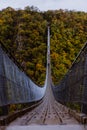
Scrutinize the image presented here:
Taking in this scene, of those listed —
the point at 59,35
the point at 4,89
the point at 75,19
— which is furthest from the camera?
the point at 75,19

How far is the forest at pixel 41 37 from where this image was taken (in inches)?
2227

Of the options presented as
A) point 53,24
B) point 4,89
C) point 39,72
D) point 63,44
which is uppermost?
point 53,24

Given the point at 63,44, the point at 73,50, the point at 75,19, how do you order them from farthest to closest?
the point at 75,19
the point at 63,44
the point at 73,50

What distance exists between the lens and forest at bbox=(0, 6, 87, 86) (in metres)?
56.6

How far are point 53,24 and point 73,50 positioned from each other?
18.2 metres

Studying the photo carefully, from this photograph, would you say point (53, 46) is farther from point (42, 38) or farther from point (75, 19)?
point (75, 19)

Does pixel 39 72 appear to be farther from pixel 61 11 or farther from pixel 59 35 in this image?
pixel 61 11

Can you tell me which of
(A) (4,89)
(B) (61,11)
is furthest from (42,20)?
(A) (4,89)

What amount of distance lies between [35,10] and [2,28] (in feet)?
74.9

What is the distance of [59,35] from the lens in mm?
72562

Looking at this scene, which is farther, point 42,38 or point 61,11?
point 61,11

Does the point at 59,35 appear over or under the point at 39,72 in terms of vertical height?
over

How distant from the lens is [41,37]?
72562 mm

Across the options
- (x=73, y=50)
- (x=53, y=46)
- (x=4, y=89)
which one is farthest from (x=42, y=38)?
(x=4, y=89)
